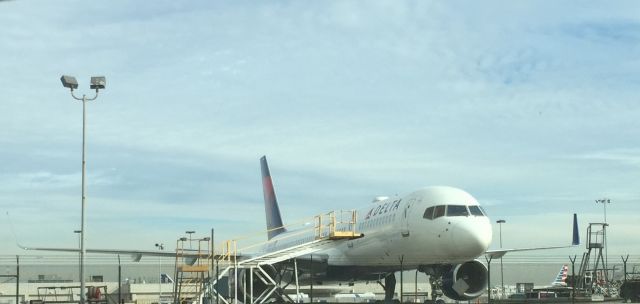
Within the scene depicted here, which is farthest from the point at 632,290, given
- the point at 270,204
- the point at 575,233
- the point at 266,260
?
the point at 270,204

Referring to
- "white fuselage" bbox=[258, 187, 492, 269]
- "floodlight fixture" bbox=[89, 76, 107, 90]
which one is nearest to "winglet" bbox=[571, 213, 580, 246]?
"white fuselage" bbox=[258, 187, 492, 269]

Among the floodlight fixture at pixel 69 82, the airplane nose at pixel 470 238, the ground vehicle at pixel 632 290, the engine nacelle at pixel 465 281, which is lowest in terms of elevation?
the ground vehicle at pixel 632 290

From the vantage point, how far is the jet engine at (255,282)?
A: 3388 cm

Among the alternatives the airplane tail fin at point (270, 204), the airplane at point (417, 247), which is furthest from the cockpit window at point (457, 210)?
the airplane tail fin at point (270, 204)

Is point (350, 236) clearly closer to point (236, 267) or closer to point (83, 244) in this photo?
point (236, 267)

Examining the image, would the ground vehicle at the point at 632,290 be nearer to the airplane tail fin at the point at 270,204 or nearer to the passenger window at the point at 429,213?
the passenger window at the point at 429,213

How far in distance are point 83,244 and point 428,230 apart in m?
12.6

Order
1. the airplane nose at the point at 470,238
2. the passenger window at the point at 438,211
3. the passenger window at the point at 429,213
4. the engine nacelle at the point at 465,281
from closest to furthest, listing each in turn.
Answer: the airplane nose at the point at 470,238 → the passenger window at the point at 438,211 → the passenger window at the point at 429,213 → the engine nacelle at the point at 465,281

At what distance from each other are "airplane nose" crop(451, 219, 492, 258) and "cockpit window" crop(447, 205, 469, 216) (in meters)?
0.45

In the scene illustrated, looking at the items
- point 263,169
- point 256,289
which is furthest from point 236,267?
point 263,169

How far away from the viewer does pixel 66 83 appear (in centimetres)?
3300

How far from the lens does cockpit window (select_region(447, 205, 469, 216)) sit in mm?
31141

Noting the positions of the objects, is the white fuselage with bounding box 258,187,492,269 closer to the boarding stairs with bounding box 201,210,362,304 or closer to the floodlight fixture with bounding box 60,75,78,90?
the boarding stairs with bounding box 201,210,362,304

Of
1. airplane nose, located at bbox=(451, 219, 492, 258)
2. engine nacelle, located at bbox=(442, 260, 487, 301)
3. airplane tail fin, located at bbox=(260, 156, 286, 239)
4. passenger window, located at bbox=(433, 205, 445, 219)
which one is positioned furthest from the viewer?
airplane tail fin, located at bbox=(260, 156, 286, 239)
